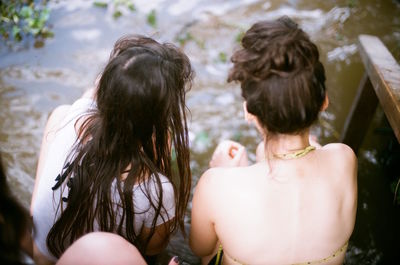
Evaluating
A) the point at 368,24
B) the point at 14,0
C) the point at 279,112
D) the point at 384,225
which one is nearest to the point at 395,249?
the point at 384,225

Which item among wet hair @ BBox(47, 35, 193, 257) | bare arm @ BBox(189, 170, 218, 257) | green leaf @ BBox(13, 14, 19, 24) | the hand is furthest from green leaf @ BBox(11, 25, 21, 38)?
bare arm @ BBox(189, 170, 218, 257)

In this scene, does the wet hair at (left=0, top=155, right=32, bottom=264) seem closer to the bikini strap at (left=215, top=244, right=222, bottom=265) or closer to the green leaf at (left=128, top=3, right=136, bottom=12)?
the bikini strap at (left=215, top=244, right=222, bottom=265)

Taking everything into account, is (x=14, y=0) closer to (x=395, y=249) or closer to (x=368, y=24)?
(x=368, y=24)

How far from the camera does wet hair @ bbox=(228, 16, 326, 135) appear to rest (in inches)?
56.1

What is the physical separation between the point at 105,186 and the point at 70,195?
186mm

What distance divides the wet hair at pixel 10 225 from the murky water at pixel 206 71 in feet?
4.52

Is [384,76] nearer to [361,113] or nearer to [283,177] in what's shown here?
[361,113]

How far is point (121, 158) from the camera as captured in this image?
1.77m

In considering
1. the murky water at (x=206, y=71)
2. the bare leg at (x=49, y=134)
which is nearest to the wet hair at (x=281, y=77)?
the bare leg at (x=49, y=134)

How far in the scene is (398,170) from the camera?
2939 millimetres

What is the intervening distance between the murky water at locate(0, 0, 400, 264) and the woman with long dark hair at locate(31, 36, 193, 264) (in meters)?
0.90

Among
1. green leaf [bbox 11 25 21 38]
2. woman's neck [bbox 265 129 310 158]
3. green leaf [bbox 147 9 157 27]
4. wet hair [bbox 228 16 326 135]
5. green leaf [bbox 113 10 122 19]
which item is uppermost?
wet hair [bbox 228 16 326 135]

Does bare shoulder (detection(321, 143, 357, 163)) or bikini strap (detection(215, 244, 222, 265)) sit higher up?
bare shoulder (detection(321, 143, 357, 163))

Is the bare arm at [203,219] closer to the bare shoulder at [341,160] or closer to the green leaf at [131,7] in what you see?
the bare shoulder at [341,160]
